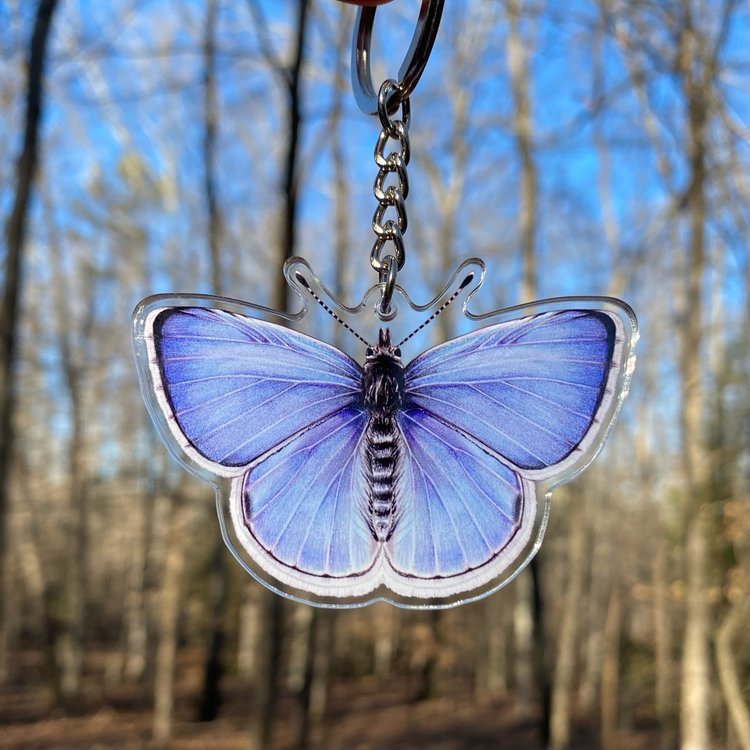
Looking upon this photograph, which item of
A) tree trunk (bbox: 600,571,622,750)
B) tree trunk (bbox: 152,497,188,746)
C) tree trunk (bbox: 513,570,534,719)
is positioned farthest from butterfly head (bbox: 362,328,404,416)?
tree trunk (bbox: 600,571,622,750)

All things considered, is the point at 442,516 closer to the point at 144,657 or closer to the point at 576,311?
the point at 576,311

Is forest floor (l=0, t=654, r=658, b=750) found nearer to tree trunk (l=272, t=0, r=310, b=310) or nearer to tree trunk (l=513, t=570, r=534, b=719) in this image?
tree trunk (l=513, t=570, r=534, b=719)

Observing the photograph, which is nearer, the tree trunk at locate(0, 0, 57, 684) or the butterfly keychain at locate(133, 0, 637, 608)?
the butterfly keychain at locate(133, 0, 637, 608)

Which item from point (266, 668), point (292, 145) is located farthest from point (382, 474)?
point (266, 668)

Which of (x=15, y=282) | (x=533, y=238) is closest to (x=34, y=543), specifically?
(x=15, y=282)

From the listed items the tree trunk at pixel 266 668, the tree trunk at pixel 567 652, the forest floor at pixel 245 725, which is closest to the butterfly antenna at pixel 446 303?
the tree trunk at pixel 266 668

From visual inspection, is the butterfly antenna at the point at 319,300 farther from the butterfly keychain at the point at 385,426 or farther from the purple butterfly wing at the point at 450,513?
the purple butterfly wing at the point at 450,513

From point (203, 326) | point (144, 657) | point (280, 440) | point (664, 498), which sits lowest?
point (144, 657)

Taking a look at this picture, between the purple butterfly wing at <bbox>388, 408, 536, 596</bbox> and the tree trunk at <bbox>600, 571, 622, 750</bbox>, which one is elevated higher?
the purple butterfly wing at <bbox>388, 408, 536, 596</bbox>
